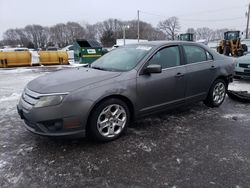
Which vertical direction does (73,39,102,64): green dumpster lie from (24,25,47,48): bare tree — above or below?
below

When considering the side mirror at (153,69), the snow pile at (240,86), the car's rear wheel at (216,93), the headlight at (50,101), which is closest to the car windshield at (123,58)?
the side mirror at (153,69)

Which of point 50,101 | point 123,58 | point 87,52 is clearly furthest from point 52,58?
point 50,101

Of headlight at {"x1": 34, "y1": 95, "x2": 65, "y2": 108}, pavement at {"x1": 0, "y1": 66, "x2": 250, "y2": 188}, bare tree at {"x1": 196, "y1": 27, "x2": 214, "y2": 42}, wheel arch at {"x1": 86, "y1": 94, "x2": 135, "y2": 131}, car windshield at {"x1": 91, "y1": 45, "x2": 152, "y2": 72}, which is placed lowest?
pavement at {"x1": 0, "y1": 66, "x2": 250, "y2": 188}

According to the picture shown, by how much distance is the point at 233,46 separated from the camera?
20.1 metres

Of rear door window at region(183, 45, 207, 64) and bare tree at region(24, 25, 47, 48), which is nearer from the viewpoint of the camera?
rear door window at region(183, 45, 207, 64)

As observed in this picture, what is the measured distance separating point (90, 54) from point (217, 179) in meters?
12.5

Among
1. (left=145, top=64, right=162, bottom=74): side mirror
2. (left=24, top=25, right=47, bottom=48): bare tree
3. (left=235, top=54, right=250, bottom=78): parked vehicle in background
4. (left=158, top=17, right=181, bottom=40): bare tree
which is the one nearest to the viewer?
(left=145, top=64, right=162, bottom=74): side mirror

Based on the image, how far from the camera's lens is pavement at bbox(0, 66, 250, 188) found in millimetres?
2586

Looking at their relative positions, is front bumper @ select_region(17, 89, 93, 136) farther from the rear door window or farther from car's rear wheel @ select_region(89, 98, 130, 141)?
the rear door window

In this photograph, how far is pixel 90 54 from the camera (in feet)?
46.6

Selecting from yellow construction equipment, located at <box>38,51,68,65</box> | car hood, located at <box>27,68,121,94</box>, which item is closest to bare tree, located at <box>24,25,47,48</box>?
yellow construction equipment, located at <box>38,51,68,65</box>

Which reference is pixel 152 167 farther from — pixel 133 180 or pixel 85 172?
pixel 85 172

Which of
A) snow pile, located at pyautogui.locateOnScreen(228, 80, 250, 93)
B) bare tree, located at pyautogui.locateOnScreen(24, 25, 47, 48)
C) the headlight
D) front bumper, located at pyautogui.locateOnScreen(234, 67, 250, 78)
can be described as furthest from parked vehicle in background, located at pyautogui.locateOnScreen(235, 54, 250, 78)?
bare tree, located at pyautogui.locateOnScreen(24, 25, 47, 48)

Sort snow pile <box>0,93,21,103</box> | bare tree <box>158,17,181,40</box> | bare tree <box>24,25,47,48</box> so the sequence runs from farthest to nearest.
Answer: bare tree <box>24,25,47,48</box>
bare tree <box>158,17,181,40</box>
snow pile <box>0,93,21,103</box>
